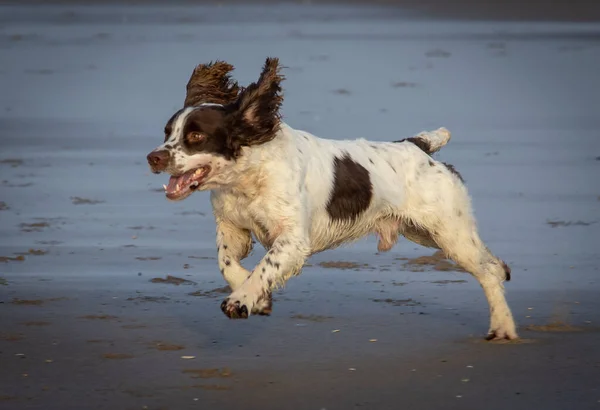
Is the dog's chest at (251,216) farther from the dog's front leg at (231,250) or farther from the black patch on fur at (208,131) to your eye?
the black patch on fur at (208,131)

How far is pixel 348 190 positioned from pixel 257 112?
33.2 inches

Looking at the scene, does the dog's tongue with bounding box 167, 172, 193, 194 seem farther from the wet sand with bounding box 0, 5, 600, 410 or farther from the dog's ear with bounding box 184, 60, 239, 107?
the wet sand with bounding box 0, 5, 600, 410

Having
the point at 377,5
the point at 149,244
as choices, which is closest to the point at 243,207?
the point at 149,244

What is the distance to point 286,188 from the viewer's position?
8148 millimetres

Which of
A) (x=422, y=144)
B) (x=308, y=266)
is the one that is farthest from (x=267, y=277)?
(x=308, y=266)

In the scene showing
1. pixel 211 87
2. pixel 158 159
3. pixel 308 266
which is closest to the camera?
pixel 158 159

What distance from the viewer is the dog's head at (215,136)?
788 centimetres

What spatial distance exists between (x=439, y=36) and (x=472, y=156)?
1342cm

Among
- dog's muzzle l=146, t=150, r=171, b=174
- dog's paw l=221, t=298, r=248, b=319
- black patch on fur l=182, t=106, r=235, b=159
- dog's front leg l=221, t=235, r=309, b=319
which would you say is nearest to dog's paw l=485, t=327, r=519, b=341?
dog's front leg l=221, t=235, r=309, b=319

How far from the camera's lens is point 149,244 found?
11359 millimetres

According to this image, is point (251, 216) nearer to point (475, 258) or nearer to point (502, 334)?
point (475, 258)

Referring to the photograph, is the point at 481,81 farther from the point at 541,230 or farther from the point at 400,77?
the point at 541,230

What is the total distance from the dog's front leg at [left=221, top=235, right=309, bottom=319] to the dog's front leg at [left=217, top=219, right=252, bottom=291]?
34cm

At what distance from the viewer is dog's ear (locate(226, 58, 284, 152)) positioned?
26.5ft
